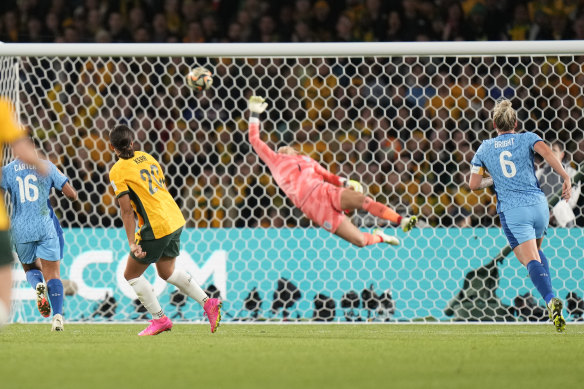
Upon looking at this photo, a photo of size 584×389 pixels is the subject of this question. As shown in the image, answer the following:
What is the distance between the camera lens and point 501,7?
10.5 meters

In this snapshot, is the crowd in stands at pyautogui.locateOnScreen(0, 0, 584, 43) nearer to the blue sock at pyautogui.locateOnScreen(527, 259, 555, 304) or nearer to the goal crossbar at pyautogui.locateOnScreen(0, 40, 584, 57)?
the goal crossbar at pyautogui.locateOnScreen(0, 40, 584, 57)

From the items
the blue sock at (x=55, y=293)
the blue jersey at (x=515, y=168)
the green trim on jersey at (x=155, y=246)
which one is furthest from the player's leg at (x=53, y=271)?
the blue jersey at (x=515, y=168)

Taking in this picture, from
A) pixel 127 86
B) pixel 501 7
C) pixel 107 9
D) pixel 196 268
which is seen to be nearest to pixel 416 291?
pixel 196 268

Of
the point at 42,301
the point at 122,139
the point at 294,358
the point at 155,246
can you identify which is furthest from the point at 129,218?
the point at 294,358

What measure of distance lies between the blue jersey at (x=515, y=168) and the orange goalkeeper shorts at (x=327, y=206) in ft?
3.68

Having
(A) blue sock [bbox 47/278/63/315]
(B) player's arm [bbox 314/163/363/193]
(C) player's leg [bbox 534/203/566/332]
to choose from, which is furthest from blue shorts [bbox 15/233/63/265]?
(C) player's leg [bbox 534/203/566/332]

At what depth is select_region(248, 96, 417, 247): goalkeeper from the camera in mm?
6523

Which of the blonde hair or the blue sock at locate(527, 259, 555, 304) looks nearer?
the blue sock at locate(527, 259, 555, 304)

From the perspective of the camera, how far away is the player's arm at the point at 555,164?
6129 millimetres

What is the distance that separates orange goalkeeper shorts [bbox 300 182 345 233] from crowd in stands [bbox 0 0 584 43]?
4144 millimetres

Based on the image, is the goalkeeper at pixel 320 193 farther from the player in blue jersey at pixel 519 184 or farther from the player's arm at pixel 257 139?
the player in blue jersey at pixel 519 184

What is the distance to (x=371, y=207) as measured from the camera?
6414mm

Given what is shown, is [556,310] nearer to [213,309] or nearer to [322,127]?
[213,309]

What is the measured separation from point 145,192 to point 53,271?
3.62ft
